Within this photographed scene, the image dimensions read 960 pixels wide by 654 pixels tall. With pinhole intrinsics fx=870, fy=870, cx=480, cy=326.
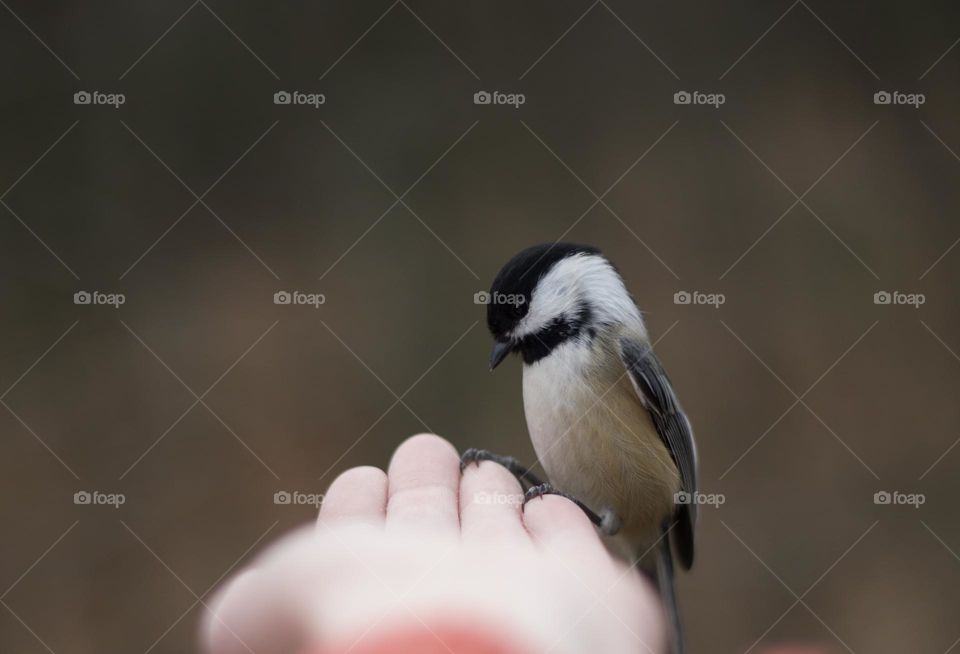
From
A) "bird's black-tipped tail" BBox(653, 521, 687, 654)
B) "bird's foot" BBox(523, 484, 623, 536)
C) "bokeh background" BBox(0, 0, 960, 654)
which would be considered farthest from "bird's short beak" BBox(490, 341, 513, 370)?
"bokeh background" BBox(0, 0, 960, 654)

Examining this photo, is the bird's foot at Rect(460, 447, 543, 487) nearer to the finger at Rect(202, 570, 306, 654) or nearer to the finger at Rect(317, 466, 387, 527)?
the finger at Rect(317, 466, 387, 527)

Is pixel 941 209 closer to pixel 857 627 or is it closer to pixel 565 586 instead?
pixel 857 627

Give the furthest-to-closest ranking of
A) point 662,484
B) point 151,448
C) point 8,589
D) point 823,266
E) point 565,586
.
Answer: point 823,266 → point 151,448 → point 8,589 → point 662,484 → point 565,586

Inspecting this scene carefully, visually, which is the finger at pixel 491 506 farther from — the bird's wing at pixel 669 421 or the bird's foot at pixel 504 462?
the bird's wing at pixel 669 421

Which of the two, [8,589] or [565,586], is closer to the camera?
[565,586]

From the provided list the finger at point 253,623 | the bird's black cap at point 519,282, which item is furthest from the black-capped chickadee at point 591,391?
the finger at point 253,623

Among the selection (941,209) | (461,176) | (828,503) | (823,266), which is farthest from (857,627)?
(461,176)

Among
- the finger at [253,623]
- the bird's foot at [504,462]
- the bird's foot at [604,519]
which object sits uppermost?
the bird's foot at [504,462]

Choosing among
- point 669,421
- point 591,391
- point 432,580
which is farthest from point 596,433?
point 432,580
